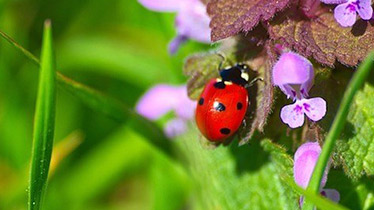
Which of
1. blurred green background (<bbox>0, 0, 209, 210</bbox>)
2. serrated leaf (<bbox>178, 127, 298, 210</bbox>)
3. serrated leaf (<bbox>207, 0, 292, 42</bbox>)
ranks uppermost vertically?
serrated leaf (<bbox>207, 0, 292, 42</bbox>)

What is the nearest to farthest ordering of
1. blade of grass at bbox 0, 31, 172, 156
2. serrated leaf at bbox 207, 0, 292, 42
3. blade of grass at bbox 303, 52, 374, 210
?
blade of grass at bbox 303, 52, 374, 210, serrated leaf at bbox 207, 0, 292, 42, blade of grass at bbox 0, 31, 172, 156

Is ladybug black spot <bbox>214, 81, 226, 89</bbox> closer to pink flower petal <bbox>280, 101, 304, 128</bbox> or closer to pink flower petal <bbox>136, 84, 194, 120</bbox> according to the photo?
pink flower petal <bbox>280, 101, 304, 128</bbox>

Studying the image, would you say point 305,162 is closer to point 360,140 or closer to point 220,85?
point 360,140

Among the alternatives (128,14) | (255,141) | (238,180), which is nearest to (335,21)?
(255,141)

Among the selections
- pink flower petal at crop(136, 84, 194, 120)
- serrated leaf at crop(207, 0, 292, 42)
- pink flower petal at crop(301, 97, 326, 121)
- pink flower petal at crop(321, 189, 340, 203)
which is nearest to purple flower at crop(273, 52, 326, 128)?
pink flower petal at crop(301, 97, 326, 121)

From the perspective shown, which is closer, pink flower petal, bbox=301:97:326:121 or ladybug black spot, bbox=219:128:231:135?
pink flower petal, bbox=301:97:326:121

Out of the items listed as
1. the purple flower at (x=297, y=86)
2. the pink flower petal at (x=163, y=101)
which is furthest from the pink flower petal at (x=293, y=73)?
the pink flower petal at (x=163, y=101)

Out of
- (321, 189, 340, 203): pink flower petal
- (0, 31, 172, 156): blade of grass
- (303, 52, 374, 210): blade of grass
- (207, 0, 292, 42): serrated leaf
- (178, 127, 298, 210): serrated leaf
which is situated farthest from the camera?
(0, 31, 172, 156): blade of grass
